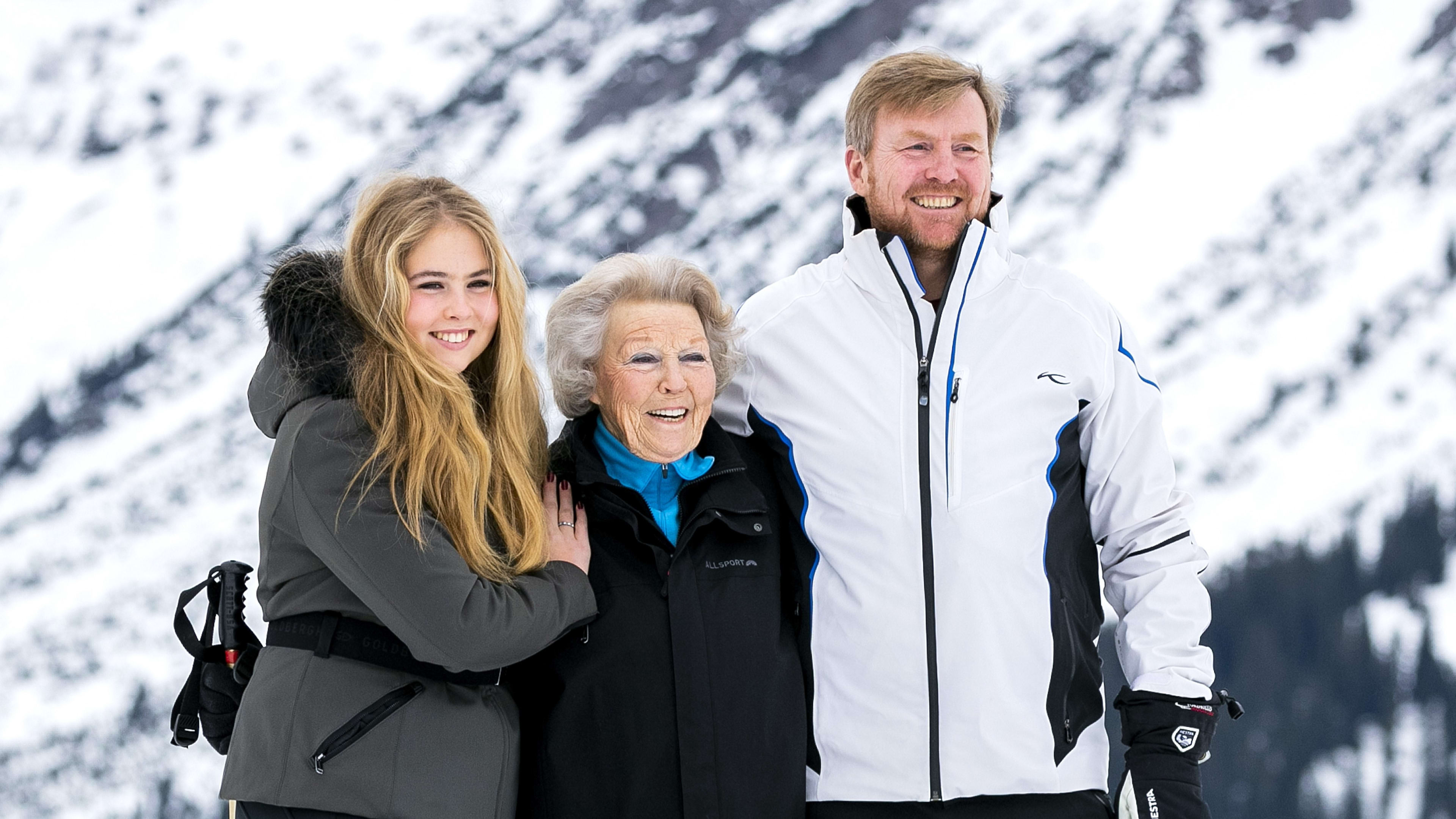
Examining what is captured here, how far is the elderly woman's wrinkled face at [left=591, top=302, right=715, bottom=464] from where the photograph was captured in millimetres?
1723

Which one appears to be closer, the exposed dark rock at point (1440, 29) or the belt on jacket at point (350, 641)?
the belt on jacket at point (350, 641)

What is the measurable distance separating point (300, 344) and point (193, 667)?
0.51 m

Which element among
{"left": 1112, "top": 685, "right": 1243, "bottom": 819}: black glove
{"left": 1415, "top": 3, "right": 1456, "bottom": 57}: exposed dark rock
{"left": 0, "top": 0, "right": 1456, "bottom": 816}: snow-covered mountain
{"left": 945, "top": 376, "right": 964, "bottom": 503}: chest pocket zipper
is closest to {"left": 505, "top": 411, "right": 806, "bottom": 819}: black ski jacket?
{"left": 945, "top": 376, "right": 964, "bottom": 503}: chest pocket zipper

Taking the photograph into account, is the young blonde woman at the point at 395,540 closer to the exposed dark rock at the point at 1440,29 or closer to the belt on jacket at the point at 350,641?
the belt on jacket at the point at 350,641

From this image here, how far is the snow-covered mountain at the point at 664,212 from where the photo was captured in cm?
2822

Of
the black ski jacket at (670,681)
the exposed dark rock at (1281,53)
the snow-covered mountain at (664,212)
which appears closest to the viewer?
the black ski jacket at (670,681)

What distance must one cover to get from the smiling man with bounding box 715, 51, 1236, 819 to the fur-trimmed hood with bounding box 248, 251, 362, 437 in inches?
24.5

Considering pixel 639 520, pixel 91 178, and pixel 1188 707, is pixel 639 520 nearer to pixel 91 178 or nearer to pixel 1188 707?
pixel 1188 707

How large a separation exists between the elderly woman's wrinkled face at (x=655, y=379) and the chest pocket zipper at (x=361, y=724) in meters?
0.46

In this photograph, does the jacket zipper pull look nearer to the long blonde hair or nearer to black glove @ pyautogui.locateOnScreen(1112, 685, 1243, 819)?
black glove @ pyautogui.locateOnScreen(1112, 685, 1243, 819)

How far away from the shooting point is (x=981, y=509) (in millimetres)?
1747

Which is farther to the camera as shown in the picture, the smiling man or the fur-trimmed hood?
the smiling man

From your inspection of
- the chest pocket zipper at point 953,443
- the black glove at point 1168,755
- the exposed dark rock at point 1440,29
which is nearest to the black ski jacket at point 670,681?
the chest pocket zipper at point 953,443

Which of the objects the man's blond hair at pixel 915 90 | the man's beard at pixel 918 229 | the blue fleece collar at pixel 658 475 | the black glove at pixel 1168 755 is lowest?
the black glove at pixel 1168 755
